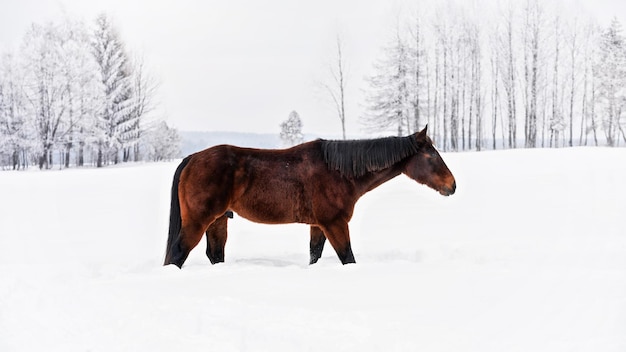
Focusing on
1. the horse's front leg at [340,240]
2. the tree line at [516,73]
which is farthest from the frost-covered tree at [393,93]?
the horse's front leg at [340,240]

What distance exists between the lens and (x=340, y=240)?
3801 mm

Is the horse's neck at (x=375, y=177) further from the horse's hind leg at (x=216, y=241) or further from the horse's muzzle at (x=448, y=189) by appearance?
the horse's hind leg at (x=216, y=241)

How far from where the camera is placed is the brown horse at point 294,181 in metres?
3.73

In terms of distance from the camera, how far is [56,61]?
16156 millimetres

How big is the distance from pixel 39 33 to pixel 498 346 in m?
18.4

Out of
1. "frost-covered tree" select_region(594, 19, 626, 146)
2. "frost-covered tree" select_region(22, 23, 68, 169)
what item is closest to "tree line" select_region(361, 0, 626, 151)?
"frost-covered tree" select_region(594, 19, 626, 146)

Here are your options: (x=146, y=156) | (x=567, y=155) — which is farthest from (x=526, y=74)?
(x=146, y=156)

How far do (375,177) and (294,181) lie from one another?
2.33ft

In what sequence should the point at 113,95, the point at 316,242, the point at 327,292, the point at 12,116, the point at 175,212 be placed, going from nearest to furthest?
the point at 327,292, the point at 175,212, the point at 316,242, the point at 12,116, the point at 113,95

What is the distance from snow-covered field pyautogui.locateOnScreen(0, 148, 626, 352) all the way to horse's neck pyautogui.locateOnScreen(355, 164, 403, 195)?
0.66 meters

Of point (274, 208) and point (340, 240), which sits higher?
point (274, 208)

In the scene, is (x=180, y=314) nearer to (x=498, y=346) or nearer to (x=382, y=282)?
(x=382, y=282)

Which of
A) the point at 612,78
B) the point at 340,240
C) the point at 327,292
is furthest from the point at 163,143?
the point at 612,78

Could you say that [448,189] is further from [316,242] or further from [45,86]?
[45,86]
